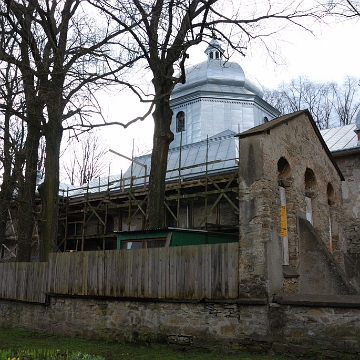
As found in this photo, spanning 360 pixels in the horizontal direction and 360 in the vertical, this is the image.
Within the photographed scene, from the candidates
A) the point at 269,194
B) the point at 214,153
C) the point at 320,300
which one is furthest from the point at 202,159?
the point at 320,300

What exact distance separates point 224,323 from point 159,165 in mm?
5022

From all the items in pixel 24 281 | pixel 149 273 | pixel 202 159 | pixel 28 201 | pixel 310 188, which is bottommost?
pixel 24 281

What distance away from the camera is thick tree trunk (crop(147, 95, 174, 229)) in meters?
12.6

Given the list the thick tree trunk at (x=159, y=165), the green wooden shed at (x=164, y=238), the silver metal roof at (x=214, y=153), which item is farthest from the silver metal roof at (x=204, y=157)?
the green wooden shed at (x=164, y=238)

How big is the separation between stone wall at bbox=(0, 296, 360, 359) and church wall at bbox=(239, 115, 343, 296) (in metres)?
0.58

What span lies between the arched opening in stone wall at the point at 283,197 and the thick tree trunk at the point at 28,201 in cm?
770

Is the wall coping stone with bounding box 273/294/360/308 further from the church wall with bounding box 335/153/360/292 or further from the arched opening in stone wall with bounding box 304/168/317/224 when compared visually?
the church wall with bounding box 335/153/360/292

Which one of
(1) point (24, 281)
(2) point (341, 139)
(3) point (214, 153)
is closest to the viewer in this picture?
(1) point (24, 281)

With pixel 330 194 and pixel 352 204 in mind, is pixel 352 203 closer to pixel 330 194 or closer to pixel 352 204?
pixel 352 204

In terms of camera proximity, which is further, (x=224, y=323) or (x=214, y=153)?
(x=214, y=153)

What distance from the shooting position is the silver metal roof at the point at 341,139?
1790 cm

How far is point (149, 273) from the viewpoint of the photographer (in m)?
10.7

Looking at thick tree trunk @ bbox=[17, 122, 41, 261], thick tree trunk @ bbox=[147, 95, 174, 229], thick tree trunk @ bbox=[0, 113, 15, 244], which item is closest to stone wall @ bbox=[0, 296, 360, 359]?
thick tree trunk @ bbox=[147, 95, 174, 229]

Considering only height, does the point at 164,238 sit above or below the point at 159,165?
below
